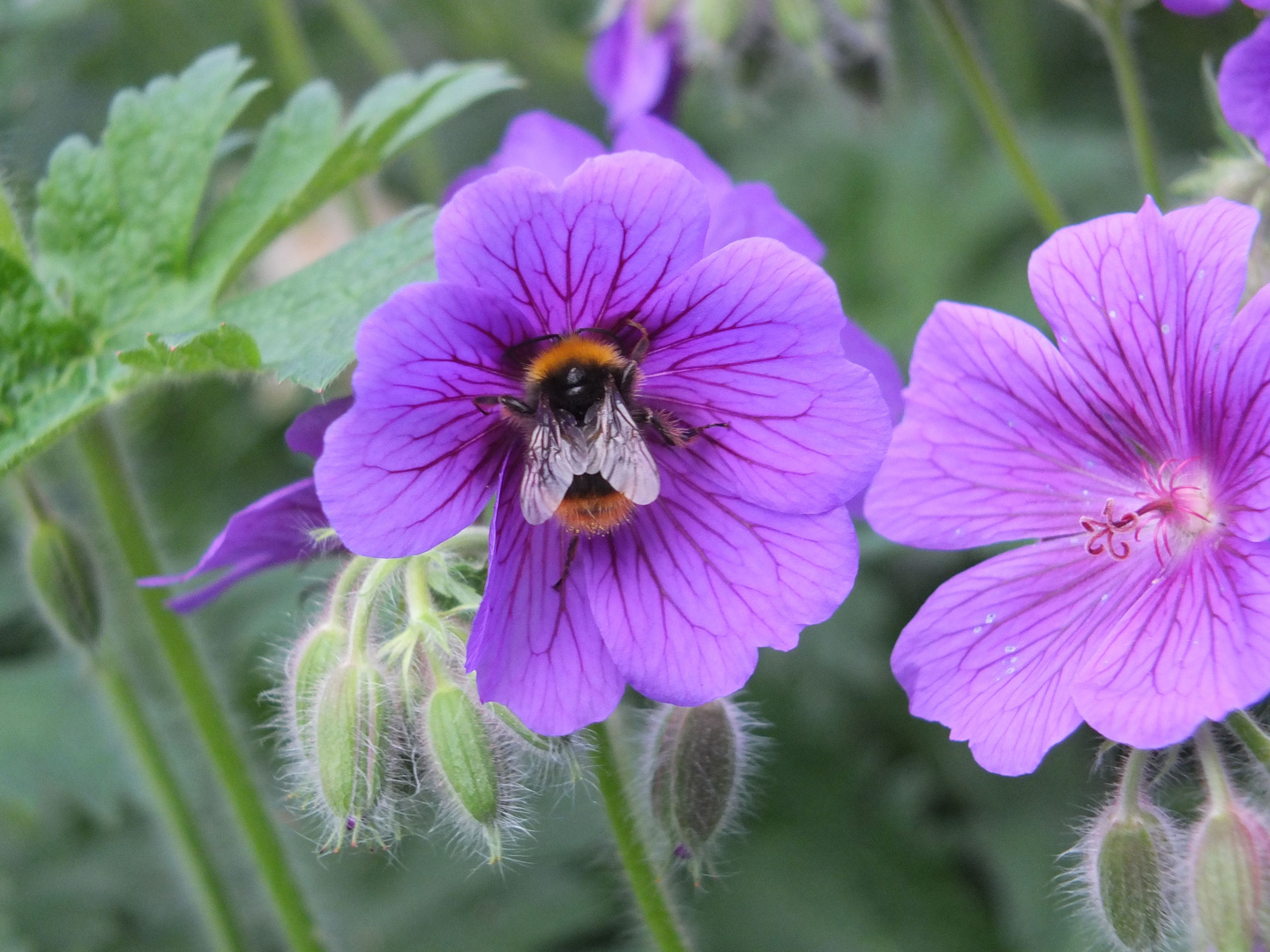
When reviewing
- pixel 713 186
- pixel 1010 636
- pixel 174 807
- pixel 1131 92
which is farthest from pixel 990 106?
pixel 174 807

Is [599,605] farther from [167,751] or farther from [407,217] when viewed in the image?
[167,751]

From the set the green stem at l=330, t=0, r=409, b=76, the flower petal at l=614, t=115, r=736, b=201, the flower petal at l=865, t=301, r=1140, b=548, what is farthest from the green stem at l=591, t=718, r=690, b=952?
the green stem at l=330, t=0, r=409, b=76

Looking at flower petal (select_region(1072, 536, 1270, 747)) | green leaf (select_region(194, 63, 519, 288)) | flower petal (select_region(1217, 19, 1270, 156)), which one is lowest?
flower petal (select_region(1072, 536, 1270, 747))

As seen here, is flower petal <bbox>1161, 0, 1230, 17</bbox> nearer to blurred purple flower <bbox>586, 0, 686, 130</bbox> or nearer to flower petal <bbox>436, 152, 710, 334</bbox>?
flower petal <bbox>436, 152, 710, 334</bbox>

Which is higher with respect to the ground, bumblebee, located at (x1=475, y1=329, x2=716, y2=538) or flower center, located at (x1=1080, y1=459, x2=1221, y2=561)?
bumblebee, located at (x1=475, y1=329, x2=716, y2=538)

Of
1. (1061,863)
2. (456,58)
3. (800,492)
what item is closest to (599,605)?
(800,492)

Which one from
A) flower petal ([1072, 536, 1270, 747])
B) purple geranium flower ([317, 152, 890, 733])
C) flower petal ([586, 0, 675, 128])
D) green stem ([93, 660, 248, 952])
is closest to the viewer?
flower petal ([1072, 536, 1270, 747])

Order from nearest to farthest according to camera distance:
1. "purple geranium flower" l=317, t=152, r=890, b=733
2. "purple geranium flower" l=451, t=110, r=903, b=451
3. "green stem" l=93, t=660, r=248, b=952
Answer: "purple geranium flower" l=317, t=152, r=890, b=733, "purple geranium flower" l=451, t=110, r=903, b=451, "green stem" l=93, t=660, r=248, b=952

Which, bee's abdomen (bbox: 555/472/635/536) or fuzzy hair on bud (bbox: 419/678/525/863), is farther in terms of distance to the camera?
bee's abdomen (bbox: 555/472/635/536)
